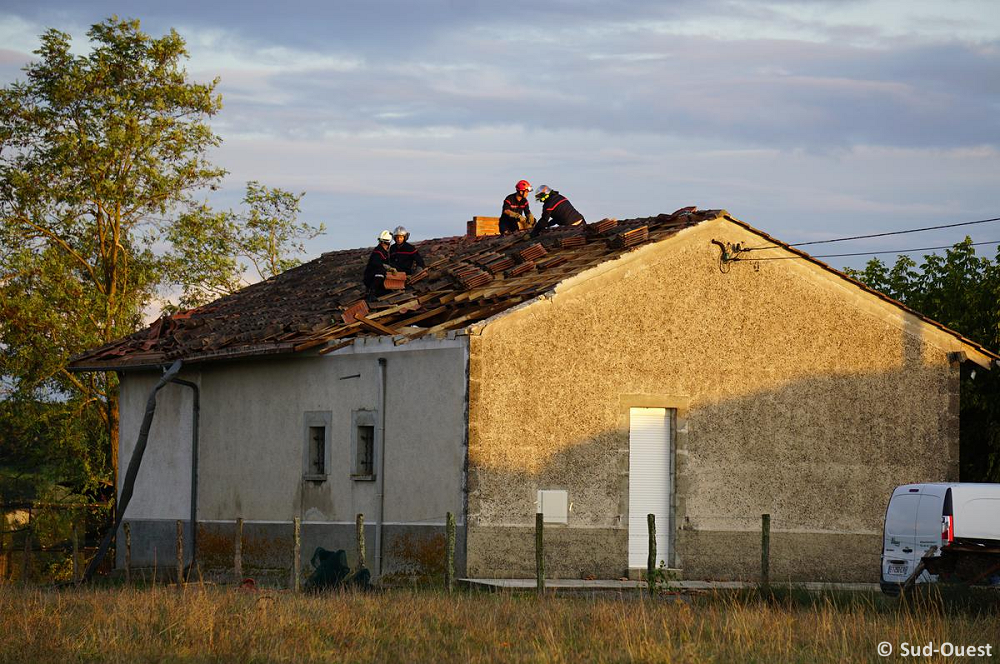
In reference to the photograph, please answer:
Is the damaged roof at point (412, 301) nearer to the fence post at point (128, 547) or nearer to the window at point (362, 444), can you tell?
the window at point (362, 444)

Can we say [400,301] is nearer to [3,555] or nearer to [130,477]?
[130,477]

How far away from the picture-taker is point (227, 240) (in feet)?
128

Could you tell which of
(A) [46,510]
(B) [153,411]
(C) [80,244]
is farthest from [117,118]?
(B) [153,411]

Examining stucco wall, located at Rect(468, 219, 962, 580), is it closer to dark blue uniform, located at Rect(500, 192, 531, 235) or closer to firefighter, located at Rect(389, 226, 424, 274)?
firefighter, located at Rect(389, 226, 424, 274)

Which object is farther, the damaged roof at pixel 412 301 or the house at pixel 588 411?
the damaged roof at pixel 412 301

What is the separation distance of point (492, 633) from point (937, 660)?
13.3 ft

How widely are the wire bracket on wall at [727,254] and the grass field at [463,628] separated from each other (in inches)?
287

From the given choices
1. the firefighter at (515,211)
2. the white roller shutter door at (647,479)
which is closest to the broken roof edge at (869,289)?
the white roller shutter door at (647,479)

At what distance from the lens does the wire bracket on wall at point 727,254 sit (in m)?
22.1

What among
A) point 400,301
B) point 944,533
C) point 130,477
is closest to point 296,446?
point 400,301

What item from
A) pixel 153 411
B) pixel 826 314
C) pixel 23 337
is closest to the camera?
pixel 826 314

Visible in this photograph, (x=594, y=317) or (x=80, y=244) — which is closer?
(x=594, y=317)

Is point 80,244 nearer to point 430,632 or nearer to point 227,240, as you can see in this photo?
point 227,240

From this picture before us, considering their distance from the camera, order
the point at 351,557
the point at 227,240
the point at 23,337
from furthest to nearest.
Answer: the point at 227,240 < the point at 23,337 < the point at 351,557
